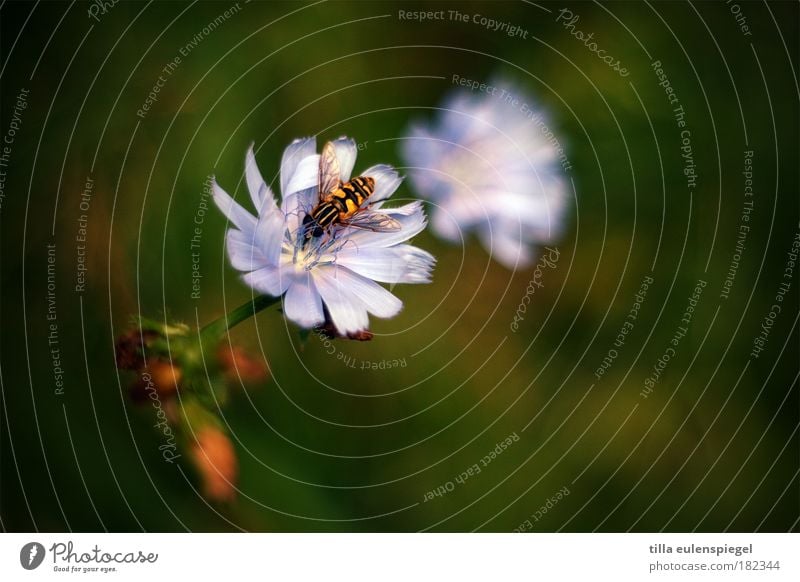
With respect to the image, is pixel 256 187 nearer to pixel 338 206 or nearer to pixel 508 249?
pixel 338 206

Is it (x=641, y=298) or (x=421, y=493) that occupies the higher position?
(x=641, y=298)

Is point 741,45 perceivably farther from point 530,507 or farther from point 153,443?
point 153,443

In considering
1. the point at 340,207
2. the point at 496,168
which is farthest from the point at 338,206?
the point at 496,168

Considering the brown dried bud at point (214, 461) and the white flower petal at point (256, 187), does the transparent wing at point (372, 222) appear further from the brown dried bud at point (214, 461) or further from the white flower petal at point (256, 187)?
the brown dried bud at point (214, 461)

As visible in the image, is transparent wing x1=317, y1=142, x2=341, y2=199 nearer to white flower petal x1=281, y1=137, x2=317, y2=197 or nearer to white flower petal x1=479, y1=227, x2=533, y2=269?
white flower petal x1=281, y1=137, x2=317, y2=197

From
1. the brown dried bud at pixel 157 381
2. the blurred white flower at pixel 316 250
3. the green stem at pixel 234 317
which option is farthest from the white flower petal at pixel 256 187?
the brown dried bud at pixel 157 381

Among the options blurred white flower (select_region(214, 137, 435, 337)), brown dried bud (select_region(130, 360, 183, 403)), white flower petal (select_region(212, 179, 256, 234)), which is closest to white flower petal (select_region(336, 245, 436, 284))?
blurred white flower (select_region(214, 137, 435, 337))
